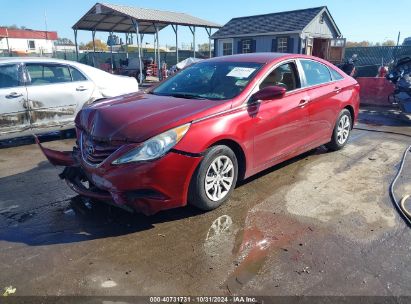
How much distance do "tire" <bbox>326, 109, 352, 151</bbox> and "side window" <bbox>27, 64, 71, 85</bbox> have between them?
4842mm

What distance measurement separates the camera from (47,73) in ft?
21.5

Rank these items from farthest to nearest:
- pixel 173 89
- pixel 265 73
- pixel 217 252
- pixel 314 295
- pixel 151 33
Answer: pixel 151 33
pixel 173 89
pixel 265 73
pixel 217 252
pixel 314 295

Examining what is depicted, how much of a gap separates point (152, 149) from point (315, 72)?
309 cm

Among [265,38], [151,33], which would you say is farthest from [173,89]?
[265,38]

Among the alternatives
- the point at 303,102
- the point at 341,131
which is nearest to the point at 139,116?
the point at 303,102

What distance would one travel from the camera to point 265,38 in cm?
2603

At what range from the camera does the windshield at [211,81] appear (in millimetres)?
4152

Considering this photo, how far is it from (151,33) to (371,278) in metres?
24.2

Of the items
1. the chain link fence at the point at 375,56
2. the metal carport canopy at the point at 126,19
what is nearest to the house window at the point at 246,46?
the metal carport canopy at the point at 126,19

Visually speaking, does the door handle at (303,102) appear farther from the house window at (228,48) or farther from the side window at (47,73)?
the house window at (228,48)

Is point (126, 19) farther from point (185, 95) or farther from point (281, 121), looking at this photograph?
point (281, 121)

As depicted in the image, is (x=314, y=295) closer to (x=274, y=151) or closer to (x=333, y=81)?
(x=274, y=151)

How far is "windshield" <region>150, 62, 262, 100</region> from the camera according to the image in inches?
163

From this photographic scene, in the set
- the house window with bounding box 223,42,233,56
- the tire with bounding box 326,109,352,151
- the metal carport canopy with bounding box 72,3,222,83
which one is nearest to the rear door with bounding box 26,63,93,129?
the tire with bounding box 326,109,352,151
